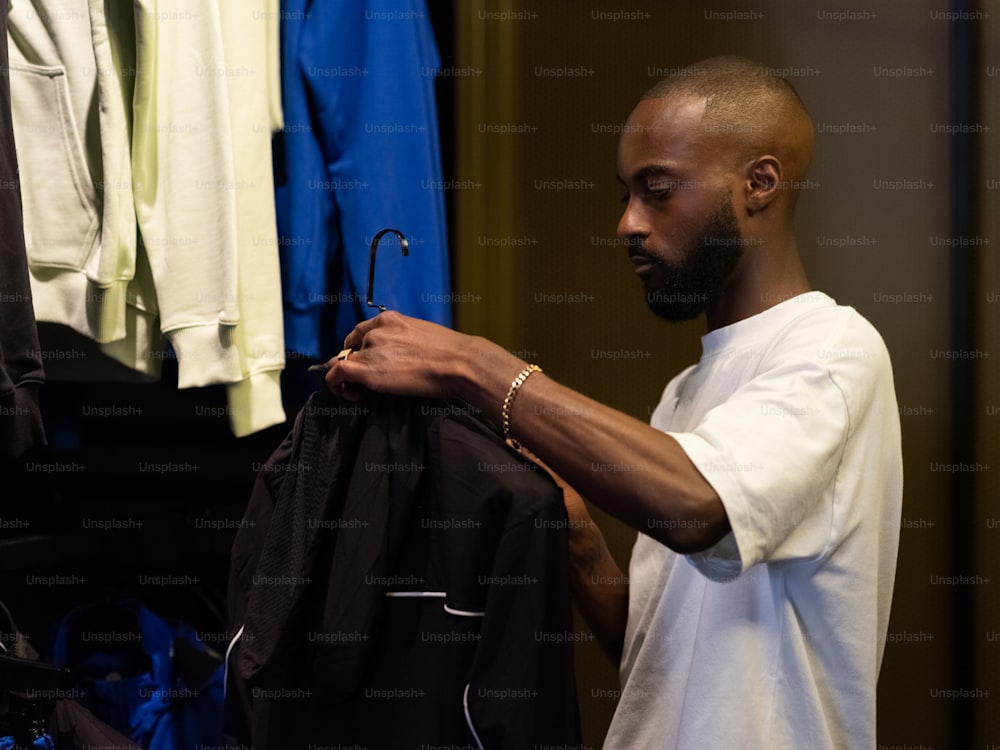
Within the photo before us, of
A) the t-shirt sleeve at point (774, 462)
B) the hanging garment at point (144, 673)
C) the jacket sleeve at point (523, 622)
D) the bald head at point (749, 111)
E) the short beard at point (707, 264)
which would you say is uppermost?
the bald head at point (749, 111)

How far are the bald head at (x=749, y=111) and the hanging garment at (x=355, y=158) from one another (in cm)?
34

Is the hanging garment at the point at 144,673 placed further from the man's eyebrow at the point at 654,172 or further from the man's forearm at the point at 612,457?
the man's eyebrow at the point at 654,172

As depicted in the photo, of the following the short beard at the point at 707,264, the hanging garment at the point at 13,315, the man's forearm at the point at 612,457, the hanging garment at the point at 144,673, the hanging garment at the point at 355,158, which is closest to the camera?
the man's forearm at the point at 612,457

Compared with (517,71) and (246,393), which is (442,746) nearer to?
(246,393)

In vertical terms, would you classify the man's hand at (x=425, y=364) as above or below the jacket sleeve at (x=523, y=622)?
above

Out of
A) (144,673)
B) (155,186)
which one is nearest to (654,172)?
(155,186)

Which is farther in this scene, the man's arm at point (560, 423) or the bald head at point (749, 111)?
the bald head at point (749, 111)

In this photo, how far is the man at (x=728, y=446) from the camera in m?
0.99

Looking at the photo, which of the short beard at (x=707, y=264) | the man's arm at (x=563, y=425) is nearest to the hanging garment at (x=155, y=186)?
the man's arm at (x=563, y=425)

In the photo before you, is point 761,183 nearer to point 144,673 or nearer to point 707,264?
point 707,264

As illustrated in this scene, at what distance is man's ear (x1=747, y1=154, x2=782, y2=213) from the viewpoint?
1.22m

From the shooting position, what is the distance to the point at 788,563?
3.56ft

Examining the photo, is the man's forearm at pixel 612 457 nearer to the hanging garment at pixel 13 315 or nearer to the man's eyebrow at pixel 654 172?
the man's eyebrow at pixel 654 172

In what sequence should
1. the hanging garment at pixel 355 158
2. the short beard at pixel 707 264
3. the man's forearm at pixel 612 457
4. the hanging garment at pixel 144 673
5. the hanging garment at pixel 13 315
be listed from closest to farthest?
the man's forearm at pixel 612 457, the hanging garment at pixel 13 315, the short beard at pixel 707 264, the hanging garment at pixel 355 158, the hanging garment at pixel 144 673
